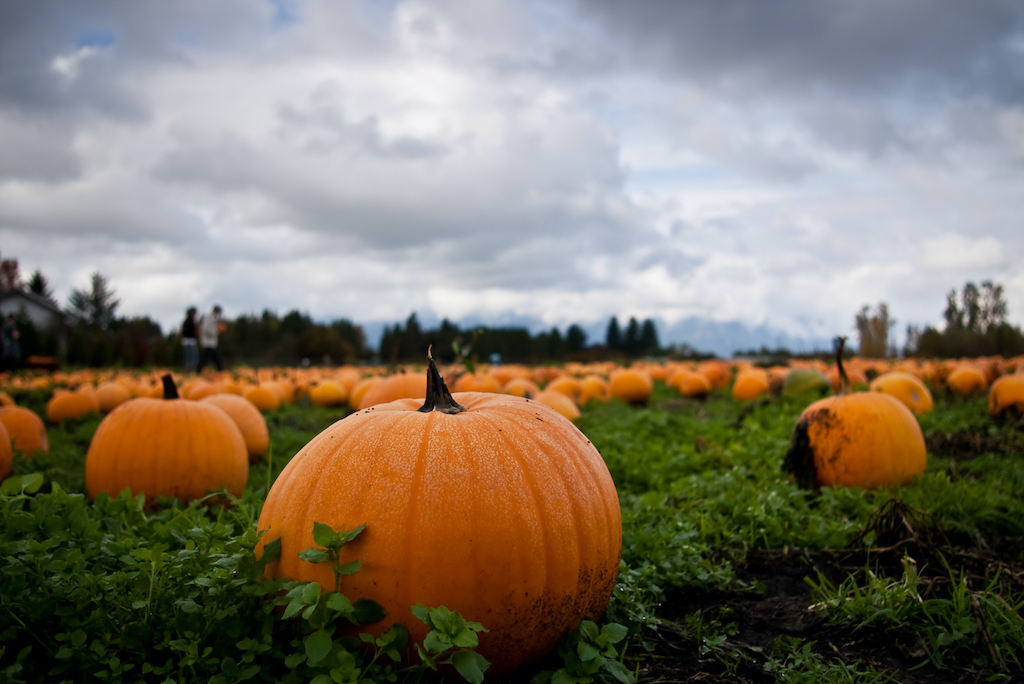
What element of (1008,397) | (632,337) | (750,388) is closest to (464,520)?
Result: (1008,397)

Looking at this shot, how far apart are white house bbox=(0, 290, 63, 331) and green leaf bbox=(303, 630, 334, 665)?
187 ft

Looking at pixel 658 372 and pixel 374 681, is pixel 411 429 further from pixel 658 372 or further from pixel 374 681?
pixel 658 372

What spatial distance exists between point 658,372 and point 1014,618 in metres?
14.8

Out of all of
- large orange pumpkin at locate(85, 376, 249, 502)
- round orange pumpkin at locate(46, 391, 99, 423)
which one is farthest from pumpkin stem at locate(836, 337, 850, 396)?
round orange pumpkin at locate(46, 391, 99, 423)

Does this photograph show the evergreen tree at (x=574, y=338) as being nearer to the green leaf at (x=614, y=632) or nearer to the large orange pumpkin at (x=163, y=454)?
the large orange pumpkin at (x=163, y=454)

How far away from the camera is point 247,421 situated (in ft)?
18.5

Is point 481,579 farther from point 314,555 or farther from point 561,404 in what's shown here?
point 561,404

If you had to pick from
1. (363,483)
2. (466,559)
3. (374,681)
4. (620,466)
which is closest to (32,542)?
(363,483)

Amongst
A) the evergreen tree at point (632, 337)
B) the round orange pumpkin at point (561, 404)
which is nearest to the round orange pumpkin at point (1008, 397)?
the round orange pumpkin at point (561, 404)

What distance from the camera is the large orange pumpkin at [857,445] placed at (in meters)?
4.46

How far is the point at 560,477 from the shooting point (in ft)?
7.06

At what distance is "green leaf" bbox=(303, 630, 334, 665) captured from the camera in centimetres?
169

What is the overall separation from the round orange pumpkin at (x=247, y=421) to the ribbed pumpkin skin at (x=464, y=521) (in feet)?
12.1

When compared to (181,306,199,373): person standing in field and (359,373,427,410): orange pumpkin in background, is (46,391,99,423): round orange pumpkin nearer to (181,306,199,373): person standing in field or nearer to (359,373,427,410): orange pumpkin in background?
(359,373,427,410): orange pumpkin in background
